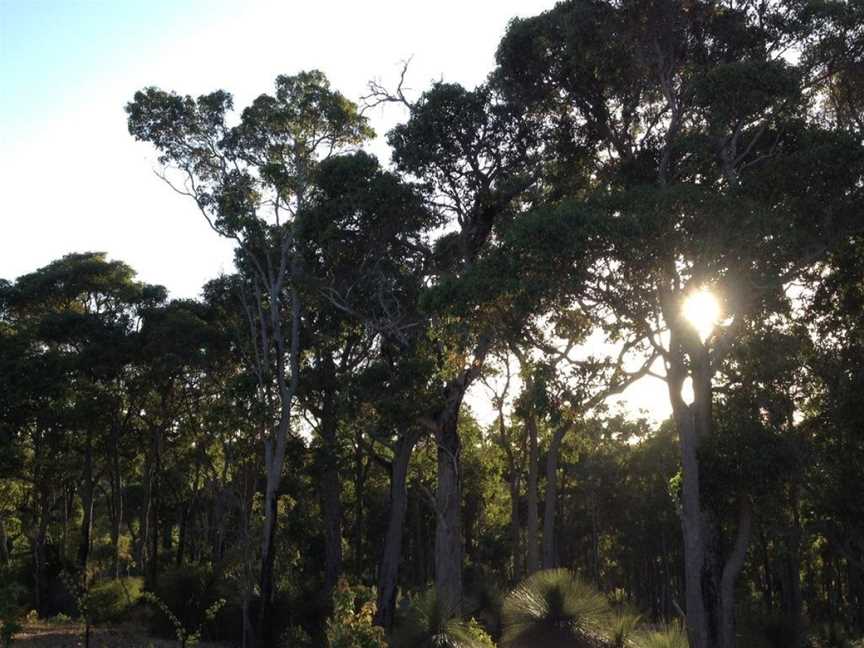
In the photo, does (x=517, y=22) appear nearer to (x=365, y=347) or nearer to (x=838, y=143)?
(x=838, y=143)

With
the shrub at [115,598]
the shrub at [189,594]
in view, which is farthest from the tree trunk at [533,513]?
the shrub at [115,598]

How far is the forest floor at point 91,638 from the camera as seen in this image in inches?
853

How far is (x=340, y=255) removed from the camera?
23203 mm

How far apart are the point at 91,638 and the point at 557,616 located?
41.5ft

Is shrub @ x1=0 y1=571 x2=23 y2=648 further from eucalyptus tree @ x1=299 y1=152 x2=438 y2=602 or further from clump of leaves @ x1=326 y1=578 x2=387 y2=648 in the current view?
eucalyptus tree @ x1=299 y1=152 x2=438 y2=602

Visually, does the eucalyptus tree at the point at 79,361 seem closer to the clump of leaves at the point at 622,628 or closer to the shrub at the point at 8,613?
the shrub at the point at 8,613

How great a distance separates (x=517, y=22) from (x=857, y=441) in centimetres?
1285

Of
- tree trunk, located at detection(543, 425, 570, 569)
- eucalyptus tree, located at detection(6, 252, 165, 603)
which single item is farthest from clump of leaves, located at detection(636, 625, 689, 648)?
eucalyptus tree, located at detection(6, 252, 165, 603)

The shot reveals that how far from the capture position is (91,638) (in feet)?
74.2

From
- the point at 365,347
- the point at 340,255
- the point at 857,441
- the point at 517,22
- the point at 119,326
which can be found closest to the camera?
the point at 517,22

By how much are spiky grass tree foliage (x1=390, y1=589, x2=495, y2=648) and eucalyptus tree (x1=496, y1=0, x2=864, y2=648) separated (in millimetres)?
4385

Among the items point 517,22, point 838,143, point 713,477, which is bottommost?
point 713,477

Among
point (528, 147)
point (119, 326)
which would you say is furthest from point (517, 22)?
point (119, 326)

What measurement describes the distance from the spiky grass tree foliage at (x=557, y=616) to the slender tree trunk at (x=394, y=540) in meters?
7.59
